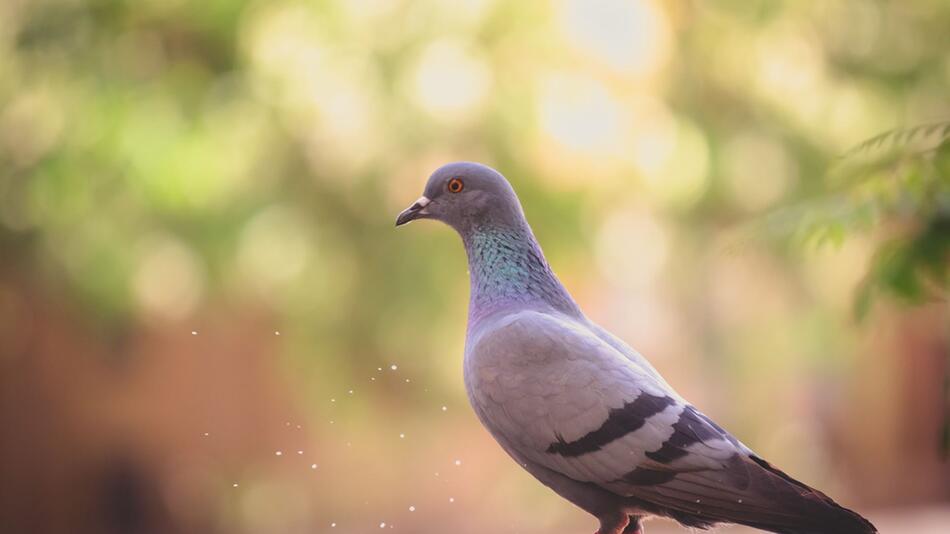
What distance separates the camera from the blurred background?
19.4ft

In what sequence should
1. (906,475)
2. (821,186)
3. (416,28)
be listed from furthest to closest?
(906,475) → (821,186) → (416,28)

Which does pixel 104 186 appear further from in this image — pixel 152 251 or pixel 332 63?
pixel 332 63

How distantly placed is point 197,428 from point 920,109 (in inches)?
211

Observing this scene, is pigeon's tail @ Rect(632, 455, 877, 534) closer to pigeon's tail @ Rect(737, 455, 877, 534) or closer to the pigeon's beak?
pigeon's tail @ Rect(737, 455, 877, 534)

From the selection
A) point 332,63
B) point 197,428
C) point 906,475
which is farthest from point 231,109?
point 906,475

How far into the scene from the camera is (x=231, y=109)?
604 cm

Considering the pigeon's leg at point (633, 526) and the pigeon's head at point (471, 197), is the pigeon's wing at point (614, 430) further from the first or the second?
the pigeon's head at point (471, 197)

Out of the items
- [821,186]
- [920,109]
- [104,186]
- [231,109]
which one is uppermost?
[920,109]

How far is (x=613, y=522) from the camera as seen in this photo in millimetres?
2014

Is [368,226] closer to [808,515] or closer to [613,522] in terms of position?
[613,522]

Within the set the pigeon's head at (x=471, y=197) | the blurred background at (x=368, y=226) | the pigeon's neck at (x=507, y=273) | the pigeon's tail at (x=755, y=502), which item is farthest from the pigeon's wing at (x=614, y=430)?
the blurred background at (x=368, y=226)

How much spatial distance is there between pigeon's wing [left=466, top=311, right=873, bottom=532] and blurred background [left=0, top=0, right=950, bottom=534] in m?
2.73

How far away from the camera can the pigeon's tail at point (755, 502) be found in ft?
5.97

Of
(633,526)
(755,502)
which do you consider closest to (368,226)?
(633,526)
